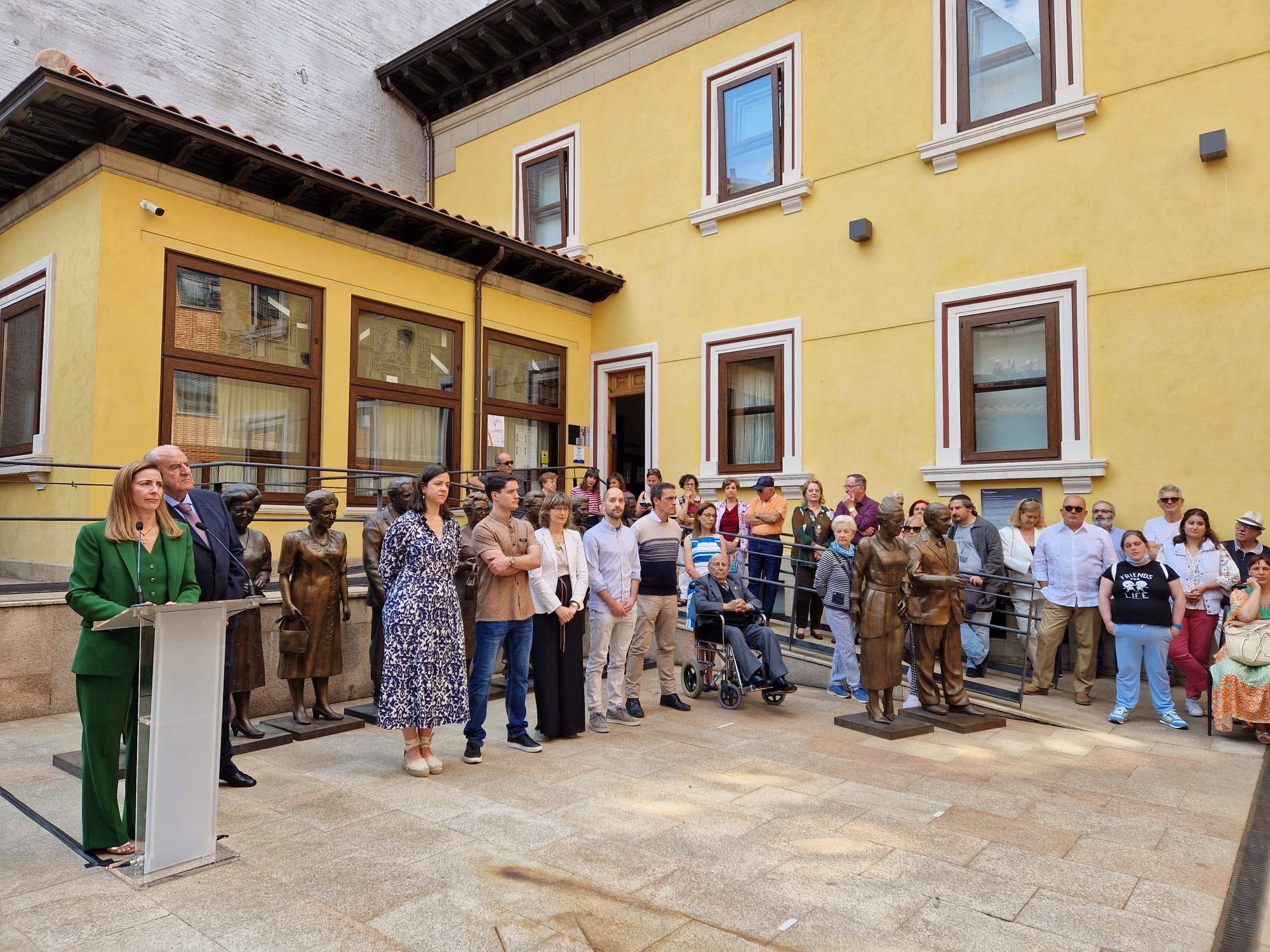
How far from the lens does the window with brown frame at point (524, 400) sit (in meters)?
12.8

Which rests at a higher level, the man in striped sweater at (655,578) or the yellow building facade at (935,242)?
the yellow building facade at (935,242)

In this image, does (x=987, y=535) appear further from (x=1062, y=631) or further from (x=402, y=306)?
(x=402, y=306)

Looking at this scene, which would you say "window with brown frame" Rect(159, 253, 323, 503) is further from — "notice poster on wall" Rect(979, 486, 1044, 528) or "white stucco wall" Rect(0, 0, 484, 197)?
"notice poster on wall" Rect(979, 486, 1044, 528)

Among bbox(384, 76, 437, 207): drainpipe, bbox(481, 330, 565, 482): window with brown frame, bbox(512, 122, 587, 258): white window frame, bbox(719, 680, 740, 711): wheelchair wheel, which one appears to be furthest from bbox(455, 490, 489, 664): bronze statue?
bbox(384, 76, 437, 207): drainpipe

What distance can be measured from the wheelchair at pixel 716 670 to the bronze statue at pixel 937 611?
130 cm

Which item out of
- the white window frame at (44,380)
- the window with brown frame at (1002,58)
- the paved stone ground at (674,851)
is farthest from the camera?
the window with brown frame at (1002,58)

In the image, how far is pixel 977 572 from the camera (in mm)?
8711

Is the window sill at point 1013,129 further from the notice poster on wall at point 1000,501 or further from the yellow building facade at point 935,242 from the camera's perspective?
the notice poster on wall at point 1000,501

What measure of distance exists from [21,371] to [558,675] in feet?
25.7

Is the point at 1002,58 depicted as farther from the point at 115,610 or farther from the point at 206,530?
→ the point at 115,610

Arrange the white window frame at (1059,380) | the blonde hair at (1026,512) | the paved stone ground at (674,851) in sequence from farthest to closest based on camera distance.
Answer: the white window frame at (1059,380) → the blonde hair at (1026,512) → the paved stone ground at (674,851)

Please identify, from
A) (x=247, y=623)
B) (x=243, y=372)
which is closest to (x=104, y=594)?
(x=247, y=623)

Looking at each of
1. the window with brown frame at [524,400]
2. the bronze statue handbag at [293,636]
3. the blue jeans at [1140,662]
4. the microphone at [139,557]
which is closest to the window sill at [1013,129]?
the blue jeans at [1140,662]

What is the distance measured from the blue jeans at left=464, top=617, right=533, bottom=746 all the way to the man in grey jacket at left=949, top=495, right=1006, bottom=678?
4.70 m
